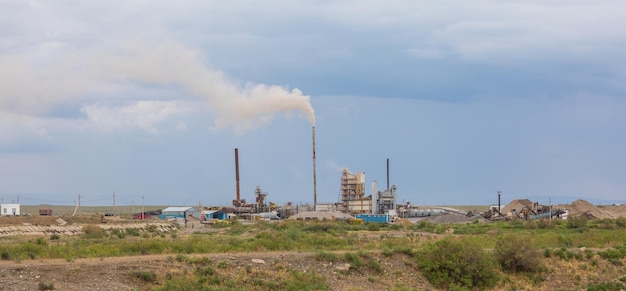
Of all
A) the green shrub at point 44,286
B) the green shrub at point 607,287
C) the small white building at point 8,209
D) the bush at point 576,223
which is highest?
the small white building at point 8,209

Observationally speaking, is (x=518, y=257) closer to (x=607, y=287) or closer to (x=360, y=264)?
(x=607, y=287)

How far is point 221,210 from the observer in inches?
4830

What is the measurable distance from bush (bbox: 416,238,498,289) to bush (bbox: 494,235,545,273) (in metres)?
1.94

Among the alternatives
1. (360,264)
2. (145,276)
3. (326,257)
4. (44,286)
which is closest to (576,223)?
(360,264)

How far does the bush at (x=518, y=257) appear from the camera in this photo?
4191cm

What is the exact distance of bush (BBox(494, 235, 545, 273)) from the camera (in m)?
41.9

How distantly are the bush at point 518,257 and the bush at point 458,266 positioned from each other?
76.3 inches

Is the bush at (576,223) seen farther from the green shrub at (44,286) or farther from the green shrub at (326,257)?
the green shrub at (44,286)

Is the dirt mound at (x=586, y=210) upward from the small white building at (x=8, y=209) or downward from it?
downward

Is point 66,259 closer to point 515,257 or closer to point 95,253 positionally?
point 95,253

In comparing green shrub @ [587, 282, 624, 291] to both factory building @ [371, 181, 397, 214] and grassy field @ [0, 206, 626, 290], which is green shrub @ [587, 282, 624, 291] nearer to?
grassy field @ [0, 206, 626, 290]

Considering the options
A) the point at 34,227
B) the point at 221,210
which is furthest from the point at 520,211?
the point at 34,227

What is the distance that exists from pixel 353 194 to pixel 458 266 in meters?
74.2

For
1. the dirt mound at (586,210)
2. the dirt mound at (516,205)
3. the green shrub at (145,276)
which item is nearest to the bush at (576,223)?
the dirt mound at (586,210)
